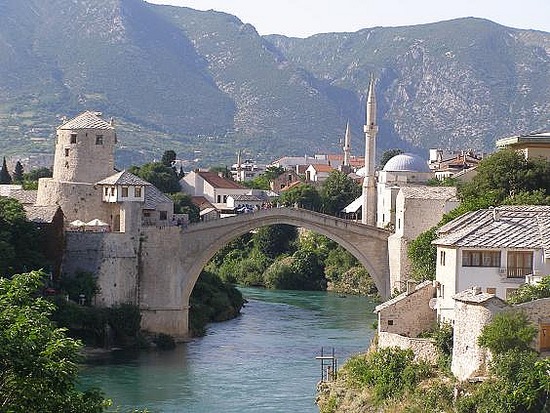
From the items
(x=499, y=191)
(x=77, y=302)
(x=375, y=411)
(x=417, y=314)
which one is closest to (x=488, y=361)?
(x=375, y=411)

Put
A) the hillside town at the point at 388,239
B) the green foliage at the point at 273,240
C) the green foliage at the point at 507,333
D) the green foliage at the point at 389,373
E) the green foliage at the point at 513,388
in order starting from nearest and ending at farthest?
1. the green foliage at the point at 513,388
2. the green foliage at the point at 507,333
3. the green foliage at the point at 389,373
4. the hillside town at the point at 388,239
5. the green foliage at the point at 273,240

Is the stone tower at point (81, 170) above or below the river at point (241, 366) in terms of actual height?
above

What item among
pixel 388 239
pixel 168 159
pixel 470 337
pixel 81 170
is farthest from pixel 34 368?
pixel 168 159

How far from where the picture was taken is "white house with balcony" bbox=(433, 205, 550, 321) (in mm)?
33688

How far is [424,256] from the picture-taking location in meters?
47.2

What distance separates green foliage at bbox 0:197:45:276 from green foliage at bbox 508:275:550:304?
872 inches

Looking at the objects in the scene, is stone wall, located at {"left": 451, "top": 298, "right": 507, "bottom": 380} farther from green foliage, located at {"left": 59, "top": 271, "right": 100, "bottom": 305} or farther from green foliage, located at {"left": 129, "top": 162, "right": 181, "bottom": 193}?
green foliage, located at {"left": 129, "top": 162, "right": 181, "bottom": 193}

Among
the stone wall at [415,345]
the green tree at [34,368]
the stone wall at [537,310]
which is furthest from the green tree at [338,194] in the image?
the green tree at [34,368]

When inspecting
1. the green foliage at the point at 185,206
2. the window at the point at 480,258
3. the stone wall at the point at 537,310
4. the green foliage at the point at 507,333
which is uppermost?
the green foliage at the point at 185,206

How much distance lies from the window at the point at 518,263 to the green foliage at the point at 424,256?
9626 mm

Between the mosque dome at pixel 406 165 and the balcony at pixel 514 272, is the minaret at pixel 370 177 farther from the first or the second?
the balcony at pixel 514 272

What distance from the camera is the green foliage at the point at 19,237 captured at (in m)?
47.9

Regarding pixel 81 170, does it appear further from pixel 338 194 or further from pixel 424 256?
pixel 338 194

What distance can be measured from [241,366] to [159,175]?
4703 centimetres
